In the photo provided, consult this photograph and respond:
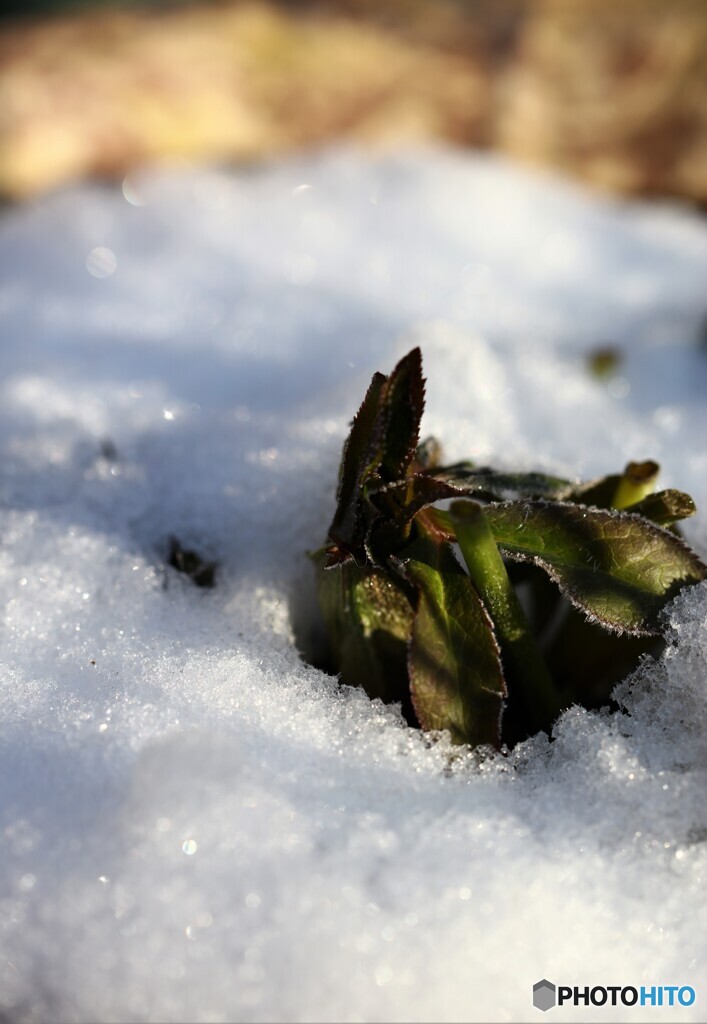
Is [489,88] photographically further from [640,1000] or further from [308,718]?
[640,1000]

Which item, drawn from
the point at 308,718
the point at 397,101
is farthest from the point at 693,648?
the point at 397,101

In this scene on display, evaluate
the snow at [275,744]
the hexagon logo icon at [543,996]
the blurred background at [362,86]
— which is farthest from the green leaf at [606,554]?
the blurred background at [362,86]

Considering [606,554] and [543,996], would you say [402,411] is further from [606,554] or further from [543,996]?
[543,996]

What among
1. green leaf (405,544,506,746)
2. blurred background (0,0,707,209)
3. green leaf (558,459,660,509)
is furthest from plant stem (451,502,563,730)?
blurred background (0,0,707,209)

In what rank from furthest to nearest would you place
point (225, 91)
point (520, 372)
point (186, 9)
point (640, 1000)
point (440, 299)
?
point (186, 9) → point (225, 91) → point (440, 299) → point (520, 372) → point (640, 1000)

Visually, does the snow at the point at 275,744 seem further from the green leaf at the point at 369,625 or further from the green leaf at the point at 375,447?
the green leaf at the point at 375,447

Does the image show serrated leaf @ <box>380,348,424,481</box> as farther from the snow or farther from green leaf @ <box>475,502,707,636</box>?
the snow
